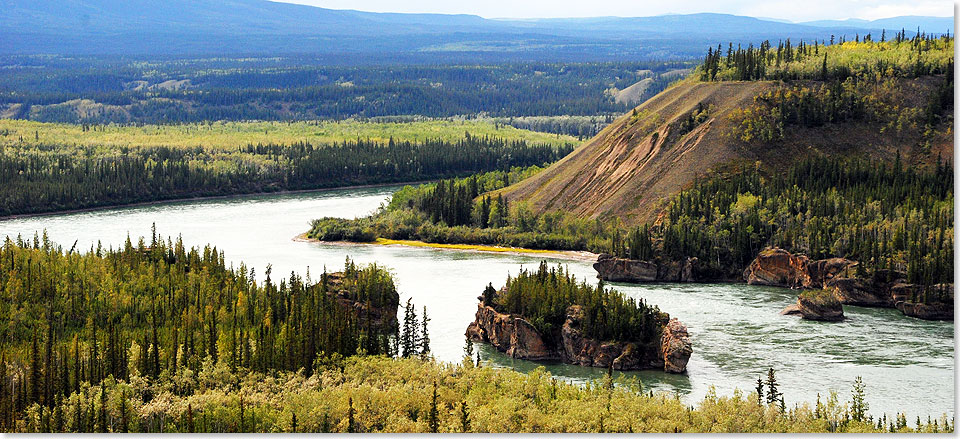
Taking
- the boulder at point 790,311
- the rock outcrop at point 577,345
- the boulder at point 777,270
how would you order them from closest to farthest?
the rock outcrop at point 577,345
the boulder at point 790,311
the boulder at point 777,270

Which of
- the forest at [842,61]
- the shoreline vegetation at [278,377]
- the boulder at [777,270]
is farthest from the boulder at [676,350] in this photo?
the forest at [842,61]

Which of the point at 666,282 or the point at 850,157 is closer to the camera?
the point at 666,282

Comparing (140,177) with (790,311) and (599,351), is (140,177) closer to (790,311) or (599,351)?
(790,311)

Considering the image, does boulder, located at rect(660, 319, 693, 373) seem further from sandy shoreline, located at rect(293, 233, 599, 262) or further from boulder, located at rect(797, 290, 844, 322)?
sandy shoreline, located at rect(293, 233, 599, 262)

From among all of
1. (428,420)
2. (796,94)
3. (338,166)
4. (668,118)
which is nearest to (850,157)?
(796,94)

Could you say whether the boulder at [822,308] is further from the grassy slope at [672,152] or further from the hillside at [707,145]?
the grassy slope at [672,152]

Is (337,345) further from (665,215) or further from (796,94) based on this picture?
(796,94)

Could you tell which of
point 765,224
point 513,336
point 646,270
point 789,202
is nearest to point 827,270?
point 765,224

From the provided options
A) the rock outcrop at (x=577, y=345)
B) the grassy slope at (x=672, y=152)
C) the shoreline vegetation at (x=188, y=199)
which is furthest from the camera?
the shoreline vegetation at (x=188, y=199)
